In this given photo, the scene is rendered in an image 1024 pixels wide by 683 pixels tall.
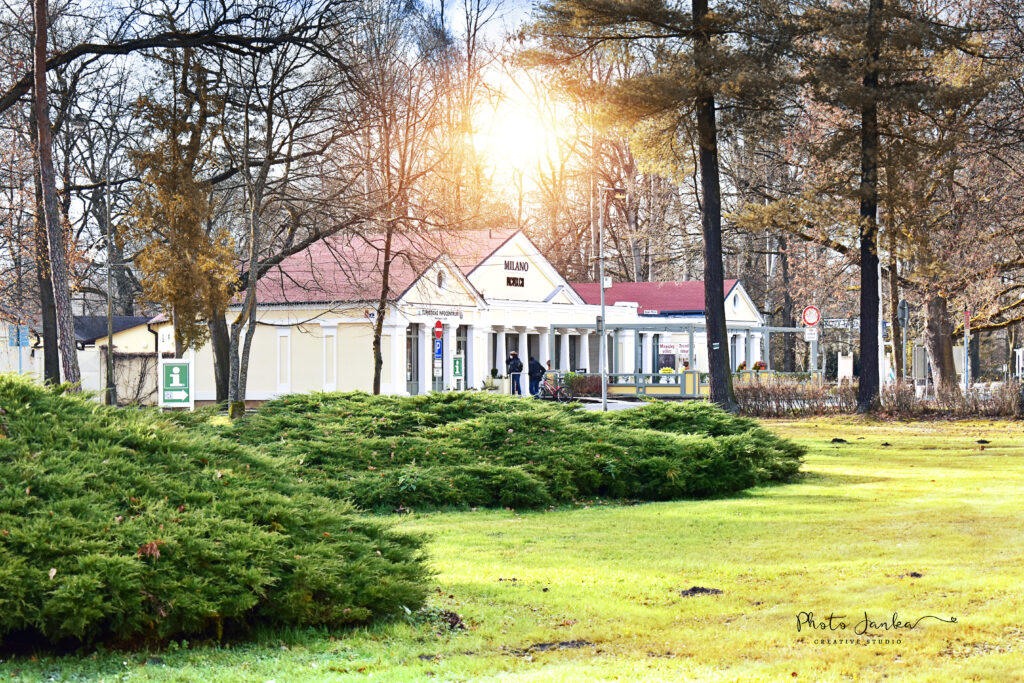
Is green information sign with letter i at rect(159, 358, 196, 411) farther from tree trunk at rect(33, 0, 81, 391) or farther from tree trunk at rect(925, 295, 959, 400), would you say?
tree trunk at rect(925, 295, 959, 400)

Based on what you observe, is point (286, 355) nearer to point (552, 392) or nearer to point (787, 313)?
point (552, 392)

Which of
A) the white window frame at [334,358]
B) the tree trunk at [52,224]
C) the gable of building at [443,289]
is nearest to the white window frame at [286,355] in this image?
the white window frame at [334,358]

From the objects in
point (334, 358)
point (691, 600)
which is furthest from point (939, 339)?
point (691, 600)

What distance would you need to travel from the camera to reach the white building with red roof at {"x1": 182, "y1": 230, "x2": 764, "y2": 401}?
41.6 m

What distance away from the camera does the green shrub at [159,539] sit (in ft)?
19.3

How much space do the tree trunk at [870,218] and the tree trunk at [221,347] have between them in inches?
684

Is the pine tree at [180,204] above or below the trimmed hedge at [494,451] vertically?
above

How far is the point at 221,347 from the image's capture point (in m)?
33.5

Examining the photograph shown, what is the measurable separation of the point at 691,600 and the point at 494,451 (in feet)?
20.9

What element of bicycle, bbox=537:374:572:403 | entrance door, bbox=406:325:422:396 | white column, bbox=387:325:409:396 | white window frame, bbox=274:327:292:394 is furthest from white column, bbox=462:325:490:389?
white window frame, bbox=274:327:292:394

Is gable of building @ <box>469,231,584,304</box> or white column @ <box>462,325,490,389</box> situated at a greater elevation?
gable of building @ <box>469,231,584,304</box>

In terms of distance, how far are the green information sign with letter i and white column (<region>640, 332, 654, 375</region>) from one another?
129 feet

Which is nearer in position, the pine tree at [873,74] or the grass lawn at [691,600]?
the grass lawn at [691,600]

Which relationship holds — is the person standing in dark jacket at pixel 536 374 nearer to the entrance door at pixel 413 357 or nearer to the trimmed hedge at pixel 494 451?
the entrance door at pixel 413 357
